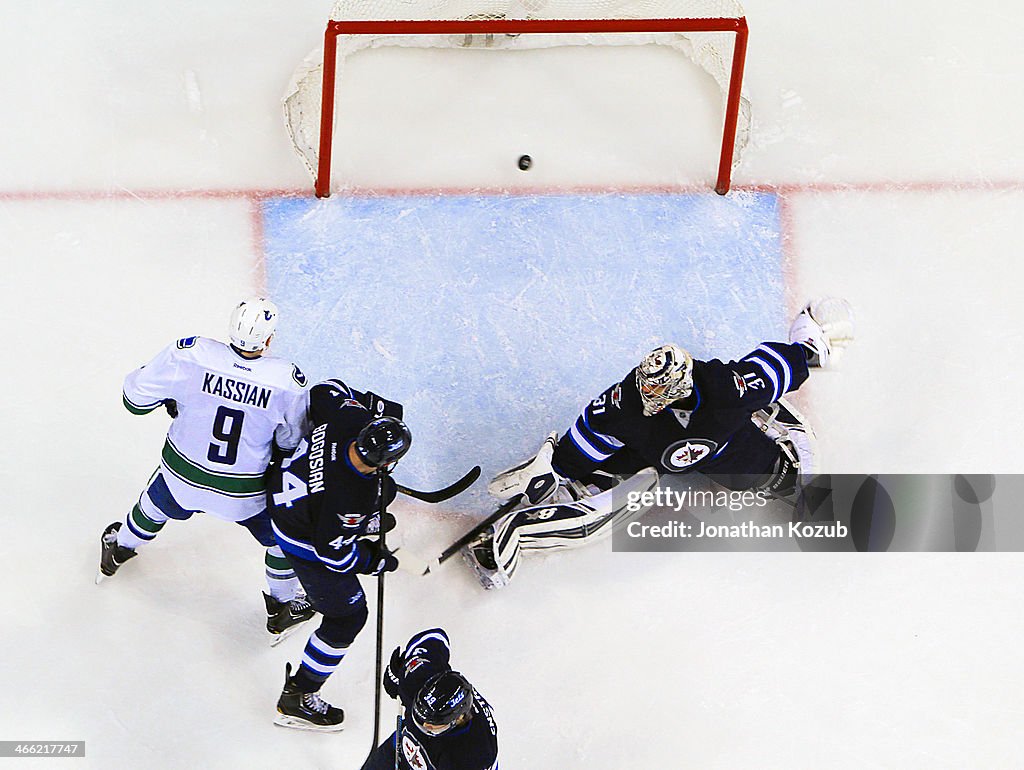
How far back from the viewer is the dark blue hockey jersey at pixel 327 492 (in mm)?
3006

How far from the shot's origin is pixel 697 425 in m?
3.38

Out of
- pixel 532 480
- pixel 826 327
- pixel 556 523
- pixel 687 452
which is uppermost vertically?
pixel 826 327

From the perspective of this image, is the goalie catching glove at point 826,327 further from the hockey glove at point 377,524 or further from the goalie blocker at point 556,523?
the hockey glove at point 377,524

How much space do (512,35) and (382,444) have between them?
2049 millimetres

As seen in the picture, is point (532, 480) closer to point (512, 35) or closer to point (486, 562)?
point (486, 562)

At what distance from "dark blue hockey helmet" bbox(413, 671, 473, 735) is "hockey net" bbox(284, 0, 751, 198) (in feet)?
6.34

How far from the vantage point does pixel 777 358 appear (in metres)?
3.52

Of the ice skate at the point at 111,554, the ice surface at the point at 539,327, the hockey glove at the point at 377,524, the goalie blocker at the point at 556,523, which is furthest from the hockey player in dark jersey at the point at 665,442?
the ice skate at the point at 111,554

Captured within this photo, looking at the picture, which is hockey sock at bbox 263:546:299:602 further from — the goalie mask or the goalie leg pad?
the goalie leg pad

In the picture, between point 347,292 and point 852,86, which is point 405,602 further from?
point 852,86

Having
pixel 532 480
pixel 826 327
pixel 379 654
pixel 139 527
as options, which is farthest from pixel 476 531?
pixel 826 327

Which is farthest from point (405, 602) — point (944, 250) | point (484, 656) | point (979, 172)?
point (979, 172)

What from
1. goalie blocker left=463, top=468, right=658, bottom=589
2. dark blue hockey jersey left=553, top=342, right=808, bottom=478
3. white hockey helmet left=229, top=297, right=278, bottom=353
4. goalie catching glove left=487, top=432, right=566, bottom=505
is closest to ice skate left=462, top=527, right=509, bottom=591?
goalie blocker left=463, top=468, right=658, bottom=589

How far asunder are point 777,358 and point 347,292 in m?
1.37
